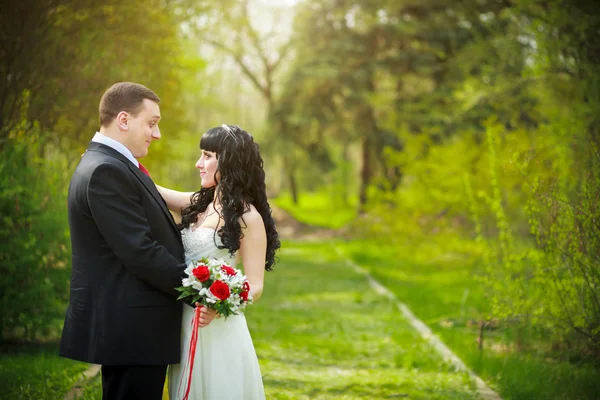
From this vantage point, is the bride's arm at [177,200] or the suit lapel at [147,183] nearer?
the suit lapel at [147,183]

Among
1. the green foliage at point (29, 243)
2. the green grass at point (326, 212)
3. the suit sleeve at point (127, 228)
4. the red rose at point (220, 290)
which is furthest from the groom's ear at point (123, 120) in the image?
the green grass at point (326, 212)

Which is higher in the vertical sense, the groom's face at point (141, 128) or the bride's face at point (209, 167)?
the groom's face at point (141, 128)

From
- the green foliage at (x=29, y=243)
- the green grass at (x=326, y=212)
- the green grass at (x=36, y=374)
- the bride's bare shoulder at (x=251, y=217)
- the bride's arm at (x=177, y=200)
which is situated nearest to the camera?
the bride's bare shoulder at (x=251, y=217)

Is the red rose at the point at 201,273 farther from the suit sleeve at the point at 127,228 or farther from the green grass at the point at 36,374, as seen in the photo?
the green grass at the point at 36,374

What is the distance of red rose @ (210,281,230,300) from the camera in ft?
11.5

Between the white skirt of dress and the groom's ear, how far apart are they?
44.4 inches

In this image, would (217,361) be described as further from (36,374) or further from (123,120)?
(36,374)

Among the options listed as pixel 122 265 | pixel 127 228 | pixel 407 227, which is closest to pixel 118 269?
pixel 122 265

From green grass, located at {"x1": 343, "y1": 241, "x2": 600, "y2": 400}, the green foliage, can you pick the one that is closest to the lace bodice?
green grass, located at {"x1": 343, "y1": 241, "x2": 600, "y2": 400}

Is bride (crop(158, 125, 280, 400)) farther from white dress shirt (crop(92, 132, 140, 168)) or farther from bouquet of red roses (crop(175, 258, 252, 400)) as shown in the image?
white dress shirt (crop(92, 132, 140, 168))

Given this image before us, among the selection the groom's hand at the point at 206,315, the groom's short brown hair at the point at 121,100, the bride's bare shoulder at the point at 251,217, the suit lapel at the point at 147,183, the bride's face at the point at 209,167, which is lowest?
the groom's hand at the point at 206,315

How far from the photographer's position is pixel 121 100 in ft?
12.5

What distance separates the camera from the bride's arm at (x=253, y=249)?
397 centimetres

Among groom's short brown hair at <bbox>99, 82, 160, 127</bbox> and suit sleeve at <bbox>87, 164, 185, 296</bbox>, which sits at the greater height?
groom's short brown hair at <bbox>99, 82, 160, 127</bbox>
